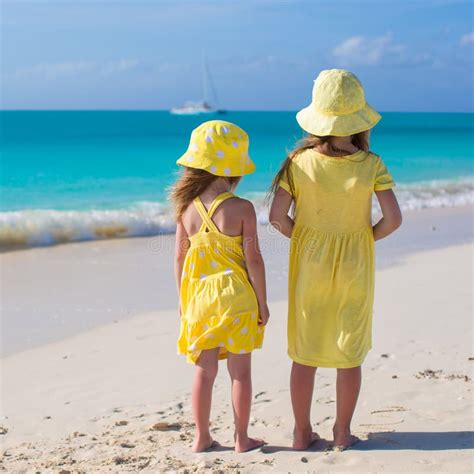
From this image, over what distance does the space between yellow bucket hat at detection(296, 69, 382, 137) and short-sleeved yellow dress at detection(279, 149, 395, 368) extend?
0.36 feet

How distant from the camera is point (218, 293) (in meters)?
3.07

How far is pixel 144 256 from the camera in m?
8.35

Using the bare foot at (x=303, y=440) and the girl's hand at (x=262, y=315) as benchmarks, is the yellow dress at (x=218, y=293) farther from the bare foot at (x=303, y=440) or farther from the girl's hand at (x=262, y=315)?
the bare foot at (x=303, y=440)

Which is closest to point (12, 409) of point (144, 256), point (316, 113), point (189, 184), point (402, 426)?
point (189, 184)

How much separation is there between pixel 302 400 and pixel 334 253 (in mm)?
670

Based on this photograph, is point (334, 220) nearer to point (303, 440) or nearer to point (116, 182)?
point (303, 440)

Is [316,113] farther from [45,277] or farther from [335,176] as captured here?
[45,277]

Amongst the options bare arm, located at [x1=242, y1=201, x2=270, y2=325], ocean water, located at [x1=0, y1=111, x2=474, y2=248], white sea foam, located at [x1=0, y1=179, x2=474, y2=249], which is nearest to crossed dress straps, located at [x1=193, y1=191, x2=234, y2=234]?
bare arm, located at [x1=242, y1=201, x2=270, y2=325]

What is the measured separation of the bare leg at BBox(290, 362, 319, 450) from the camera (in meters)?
3.21

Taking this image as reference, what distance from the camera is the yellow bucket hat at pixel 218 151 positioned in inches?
121

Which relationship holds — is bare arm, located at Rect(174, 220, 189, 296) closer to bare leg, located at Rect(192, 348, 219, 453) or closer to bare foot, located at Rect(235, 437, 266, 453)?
bare leg, located at Rect(192, 348, 219, 453)

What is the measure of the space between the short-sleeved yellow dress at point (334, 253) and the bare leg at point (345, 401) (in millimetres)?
80

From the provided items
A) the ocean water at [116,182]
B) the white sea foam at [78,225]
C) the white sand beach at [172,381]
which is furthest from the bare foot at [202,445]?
the white sea foam at [78,225]

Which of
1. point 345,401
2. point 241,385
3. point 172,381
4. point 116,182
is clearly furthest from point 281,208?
point 116,182
